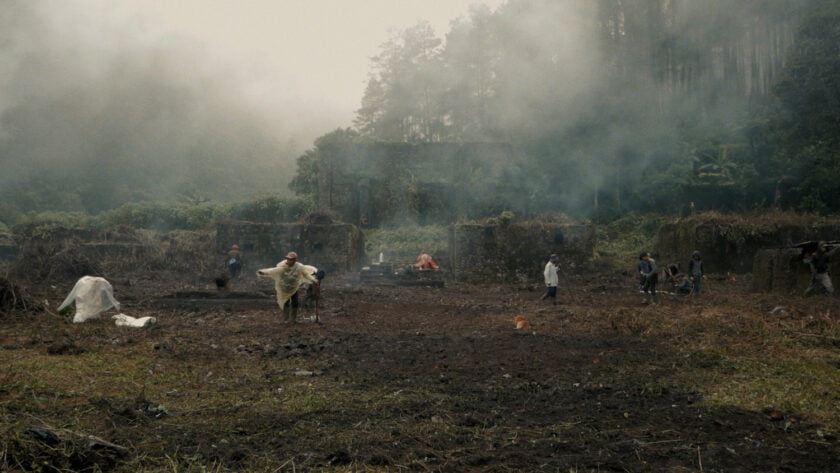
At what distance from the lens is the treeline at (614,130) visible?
25.4 meters

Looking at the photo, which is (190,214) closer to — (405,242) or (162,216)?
(162,216)

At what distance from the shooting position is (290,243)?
2075 cm

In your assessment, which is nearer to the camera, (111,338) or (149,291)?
(111,338)

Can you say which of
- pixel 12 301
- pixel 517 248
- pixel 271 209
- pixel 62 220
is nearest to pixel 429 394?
pixel 12 301

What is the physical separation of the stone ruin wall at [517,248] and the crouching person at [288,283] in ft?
34.0

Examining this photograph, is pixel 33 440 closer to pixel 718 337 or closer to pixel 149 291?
pixel 718 337

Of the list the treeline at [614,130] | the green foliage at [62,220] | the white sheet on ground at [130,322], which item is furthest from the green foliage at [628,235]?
the green foliage at [62,220]

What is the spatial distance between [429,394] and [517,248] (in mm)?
14899

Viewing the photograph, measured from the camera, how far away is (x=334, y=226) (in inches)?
811

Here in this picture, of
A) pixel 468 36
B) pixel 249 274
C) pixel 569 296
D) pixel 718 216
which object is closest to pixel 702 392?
pixel 569 296

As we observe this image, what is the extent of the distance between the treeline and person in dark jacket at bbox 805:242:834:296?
1373 cm

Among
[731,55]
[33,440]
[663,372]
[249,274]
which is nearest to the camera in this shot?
[33,440]

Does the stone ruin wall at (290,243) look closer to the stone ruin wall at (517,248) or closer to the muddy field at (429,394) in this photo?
the stone ruin wall at (517,248)

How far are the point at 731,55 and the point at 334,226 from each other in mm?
22882
